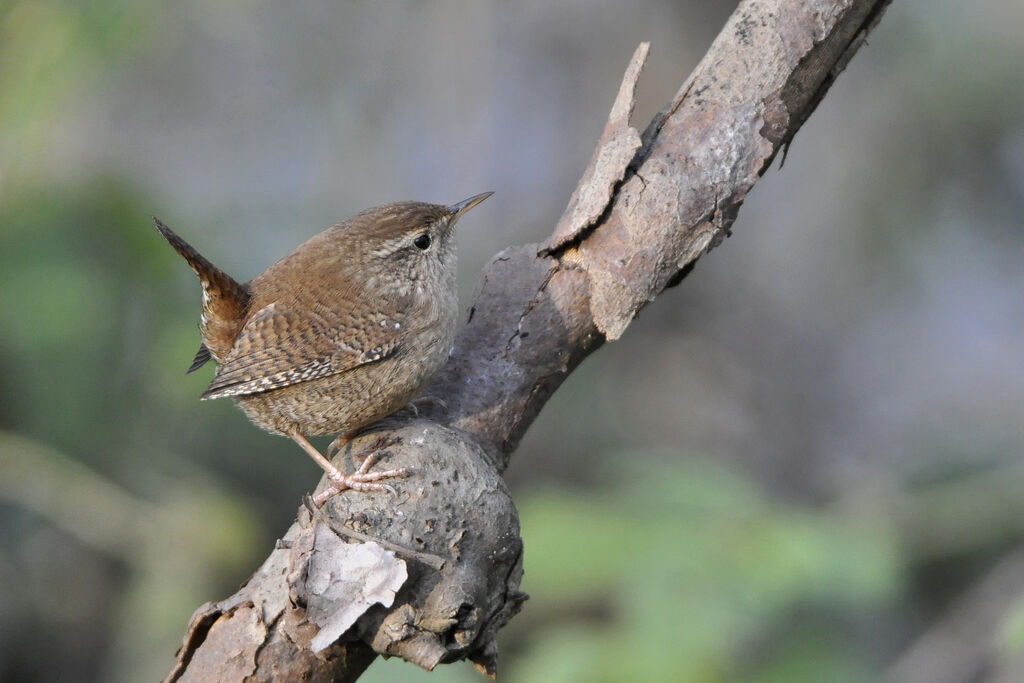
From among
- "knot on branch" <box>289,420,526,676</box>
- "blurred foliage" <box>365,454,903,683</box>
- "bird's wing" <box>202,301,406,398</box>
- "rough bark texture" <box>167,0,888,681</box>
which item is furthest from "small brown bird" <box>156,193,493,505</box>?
"blurred foliage" <box>365,454,903,683</box>

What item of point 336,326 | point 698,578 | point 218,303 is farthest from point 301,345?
point 698,578

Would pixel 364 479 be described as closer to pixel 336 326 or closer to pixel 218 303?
pixel 336 326

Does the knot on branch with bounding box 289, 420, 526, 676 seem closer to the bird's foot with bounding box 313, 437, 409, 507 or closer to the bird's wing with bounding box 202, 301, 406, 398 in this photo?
the bird's foot with bounding box 313, 437, 409, 507

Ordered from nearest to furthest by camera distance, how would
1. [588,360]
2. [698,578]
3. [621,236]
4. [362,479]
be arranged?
[362,479] → [621,236] → [698,578] → [588,360]

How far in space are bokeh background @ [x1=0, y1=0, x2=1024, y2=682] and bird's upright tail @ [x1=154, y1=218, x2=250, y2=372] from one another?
3.18 ft

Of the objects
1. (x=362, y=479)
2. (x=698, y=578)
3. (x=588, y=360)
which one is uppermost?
(x=588, y=360)

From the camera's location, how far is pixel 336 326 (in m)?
2.70

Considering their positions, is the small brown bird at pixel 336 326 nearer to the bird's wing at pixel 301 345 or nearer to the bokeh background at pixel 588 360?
the bird's wing at pixel 301 345

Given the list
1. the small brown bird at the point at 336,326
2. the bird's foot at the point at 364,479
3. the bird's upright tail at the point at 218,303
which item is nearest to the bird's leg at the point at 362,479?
the bird's foot at the point at 364,479

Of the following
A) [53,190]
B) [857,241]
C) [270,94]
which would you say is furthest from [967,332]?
[53,190]

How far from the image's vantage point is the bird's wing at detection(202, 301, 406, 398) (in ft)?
8.54

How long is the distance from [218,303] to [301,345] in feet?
0.85

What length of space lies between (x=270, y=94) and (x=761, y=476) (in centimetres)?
359

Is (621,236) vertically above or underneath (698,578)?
above
